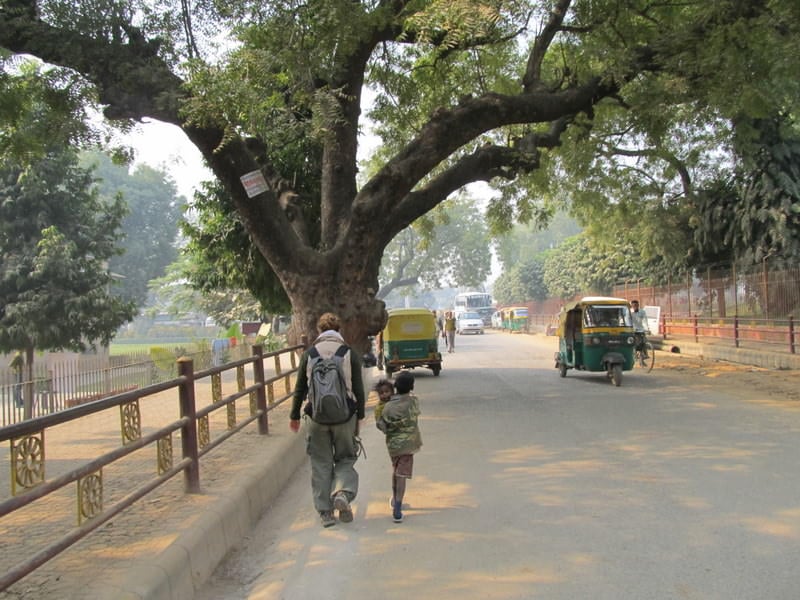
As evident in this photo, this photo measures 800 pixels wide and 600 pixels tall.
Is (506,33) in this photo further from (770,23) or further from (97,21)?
(97,21)

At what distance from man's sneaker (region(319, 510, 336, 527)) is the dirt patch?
9379mm

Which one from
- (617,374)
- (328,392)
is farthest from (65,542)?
(617,374)

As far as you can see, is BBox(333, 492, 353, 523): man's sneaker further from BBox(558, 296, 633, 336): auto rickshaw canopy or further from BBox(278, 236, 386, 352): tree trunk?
BBox(558, 296, 633, 336): auto rickshaw canopy

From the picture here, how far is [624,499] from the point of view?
19.4 ft

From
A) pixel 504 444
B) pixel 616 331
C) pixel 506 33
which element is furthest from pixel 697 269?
Answer: pixel 504 444

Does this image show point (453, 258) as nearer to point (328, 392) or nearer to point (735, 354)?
point (735, 354)

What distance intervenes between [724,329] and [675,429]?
46.9ft

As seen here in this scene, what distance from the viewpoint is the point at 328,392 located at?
17.9ft

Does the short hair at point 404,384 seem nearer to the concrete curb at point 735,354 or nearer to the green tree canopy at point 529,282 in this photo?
the concrete curb at point 735,354

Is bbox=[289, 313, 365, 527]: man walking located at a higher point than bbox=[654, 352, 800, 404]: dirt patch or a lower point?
higher

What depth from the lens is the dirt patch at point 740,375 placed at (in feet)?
43.7

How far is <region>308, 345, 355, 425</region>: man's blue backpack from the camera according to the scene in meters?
5.45

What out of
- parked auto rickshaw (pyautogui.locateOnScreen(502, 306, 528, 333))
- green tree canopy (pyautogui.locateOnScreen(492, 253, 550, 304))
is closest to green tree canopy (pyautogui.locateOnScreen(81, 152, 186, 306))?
parked auto rickshaw (pyautogui.locateOnScreen(502, 306, 528, 333))

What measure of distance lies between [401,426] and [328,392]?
0.72 meters
